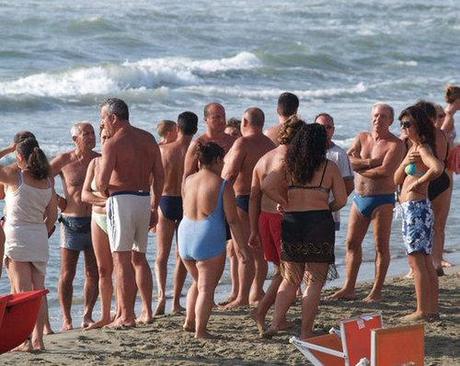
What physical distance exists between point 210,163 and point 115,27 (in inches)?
1023

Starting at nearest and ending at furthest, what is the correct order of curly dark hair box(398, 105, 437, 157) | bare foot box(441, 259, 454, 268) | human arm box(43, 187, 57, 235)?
human arm box(43, 187, 57, 235), curly dark hair box(398, 105, 437, 157), bare foot box(441, 259, 454, 268)

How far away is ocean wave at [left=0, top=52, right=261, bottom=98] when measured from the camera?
25484 millimetres

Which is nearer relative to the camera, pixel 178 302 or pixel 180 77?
pixel 178 302

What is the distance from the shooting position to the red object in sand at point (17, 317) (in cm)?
748

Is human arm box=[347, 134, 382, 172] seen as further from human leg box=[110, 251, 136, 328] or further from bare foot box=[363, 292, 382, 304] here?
human leg box=[110, 251, 136, 328]

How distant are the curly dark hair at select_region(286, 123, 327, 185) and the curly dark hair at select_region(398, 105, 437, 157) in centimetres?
79

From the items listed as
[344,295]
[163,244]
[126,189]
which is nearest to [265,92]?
[344,295]

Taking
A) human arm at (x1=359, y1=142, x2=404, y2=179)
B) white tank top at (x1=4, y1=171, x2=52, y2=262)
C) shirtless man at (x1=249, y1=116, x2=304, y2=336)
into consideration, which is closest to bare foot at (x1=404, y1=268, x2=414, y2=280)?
human arm at (x1=359, y1=142, x2=404, y2=179)

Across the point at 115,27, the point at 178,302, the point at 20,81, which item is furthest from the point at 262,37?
the point at 178,302

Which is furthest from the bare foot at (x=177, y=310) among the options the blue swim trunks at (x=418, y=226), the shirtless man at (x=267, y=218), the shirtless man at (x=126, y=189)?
the blue swim trunks at (x=418, y=226)

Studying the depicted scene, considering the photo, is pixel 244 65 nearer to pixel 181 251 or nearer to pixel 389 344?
pixel 181 251

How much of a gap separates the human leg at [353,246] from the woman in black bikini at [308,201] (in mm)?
1673

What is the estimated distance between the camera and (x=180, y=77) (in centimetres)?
2862

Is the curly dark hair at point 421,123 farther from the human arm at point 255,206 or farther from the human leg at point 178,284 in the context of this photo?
the human leg at point 178,284
